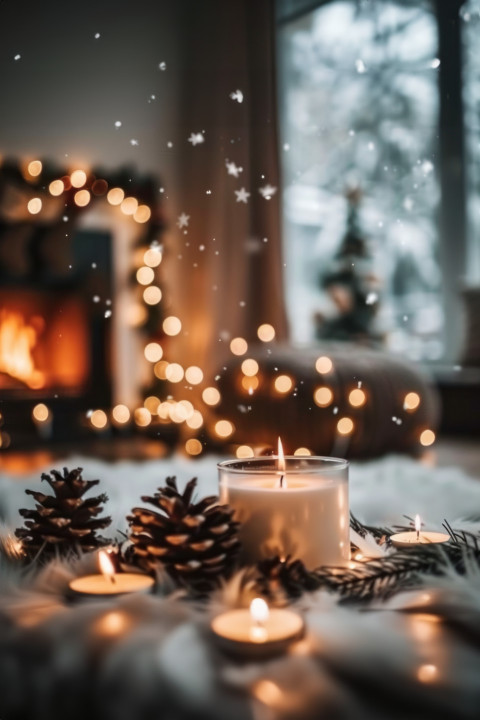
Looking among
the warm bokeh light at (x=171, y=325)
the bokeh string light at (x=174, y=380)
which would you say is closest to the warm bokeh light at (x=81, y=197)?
the bokeh string light at (x=174, y=380)

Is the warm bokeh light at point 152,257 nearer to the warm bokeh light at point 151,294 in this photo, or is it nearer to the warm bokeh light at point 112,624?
the warm bokeh light at point 151,294

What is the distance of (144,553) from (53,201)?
105 inches

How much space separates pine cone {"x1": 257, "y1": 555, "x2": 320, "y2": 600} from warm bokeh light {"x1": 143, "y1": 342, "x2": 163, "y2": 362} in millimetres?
2730

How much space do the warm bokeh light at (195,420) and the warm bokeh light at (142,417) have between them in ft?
1.06

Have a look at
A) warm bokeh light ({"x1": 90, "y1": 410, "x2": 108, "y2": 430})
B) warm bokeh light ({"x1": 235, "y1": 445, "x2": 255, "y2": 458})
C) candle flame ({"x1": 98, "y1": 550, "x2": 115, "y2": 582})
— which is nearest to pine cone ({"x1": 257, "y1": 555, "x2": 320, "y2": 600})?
candle flame ({"x1": 98, "y1": 550, "x2": 115, "y2": 582})

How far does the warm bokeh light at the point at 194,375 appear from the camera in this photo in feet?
11.2

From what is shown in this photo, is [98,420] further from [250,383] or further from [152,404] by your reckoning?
[250,383]

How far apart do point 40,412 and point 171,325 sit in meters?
0.72

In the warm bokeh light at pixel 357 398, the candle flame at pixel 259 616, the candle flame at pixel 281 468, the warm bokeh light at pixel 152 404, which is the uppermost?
the candle flame at pixel 281 468

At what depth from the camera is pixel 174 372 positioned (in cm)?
332

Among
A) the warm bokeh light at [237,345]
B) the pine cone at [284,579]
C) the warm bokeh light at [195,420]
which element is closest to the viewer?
the pine cone at [284,579]

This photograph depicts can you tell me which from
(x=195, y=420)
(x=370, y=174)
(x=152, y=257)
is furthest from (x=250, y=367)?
(x=370, y=174)

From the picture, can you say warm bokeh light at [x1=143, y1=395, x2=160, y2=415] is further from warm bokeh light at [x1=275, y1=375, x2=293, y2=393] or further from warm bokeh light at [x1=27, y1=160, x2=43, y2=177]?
warm bokeh light at [x1=275, y1=375, x2=293, y2=393]

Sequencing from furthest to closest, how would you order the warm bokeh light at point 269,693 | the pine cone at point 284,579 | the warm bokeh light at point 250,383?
the warm bokeh light at point 250,383 < the pine cone at point 284,579 < the warm bokeh light at point 269,693
